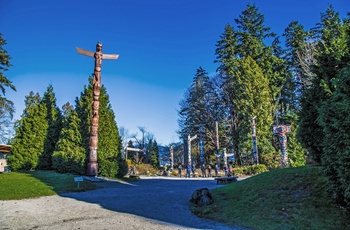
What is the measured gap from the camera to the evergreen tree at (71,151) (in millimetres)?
17688

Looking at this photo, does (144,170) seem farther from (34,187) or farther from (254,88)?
(34,187)

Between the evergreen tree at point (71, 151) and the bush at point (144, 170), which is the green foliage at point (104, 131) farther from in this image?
the bush at point (144, 170)

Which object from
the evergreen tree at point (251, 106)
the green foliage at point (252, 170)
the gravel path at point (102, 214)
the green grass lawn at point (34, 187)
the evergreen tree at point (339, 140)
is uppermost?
the evergreen tree at point (251, 106)

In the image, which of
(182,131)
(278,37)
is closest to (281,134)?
(182,131)

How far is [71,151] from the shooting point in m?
18.0

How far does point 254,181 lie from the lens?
954 cm

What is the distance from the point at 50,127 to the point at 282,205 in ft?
64.9

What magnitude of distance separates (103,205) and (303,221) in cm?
577

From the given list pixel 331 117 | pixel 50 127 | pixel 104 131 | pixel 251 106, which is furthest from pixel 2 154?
pixel 331 117

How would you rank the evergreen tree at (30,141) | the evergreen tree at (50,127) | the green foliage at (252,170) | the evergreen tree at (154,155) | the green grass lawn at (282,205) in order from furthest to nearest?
the evergreen tree at (154,155) → the green foliage at (252,170) → the evergreen tree at (50,127) → the evergreen tree at (30,141) → the green grass lawn at (282,205)

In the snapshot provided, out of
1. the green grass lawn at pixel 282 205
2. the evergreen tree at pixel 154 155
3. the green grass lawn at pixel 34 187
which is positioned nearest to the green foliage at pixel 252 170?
the green grass lawn at pixel 282 205

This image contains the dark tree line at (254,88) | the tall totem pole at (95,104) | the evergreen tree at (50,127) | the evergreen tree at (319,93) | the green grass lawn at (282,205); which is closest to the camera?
the green grass lawn at (282,205)

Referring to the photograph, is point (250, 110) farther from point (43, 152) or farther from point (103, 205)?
point (103, 205)

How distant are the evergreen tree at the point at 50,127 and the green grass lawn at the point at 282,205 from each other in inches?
642
